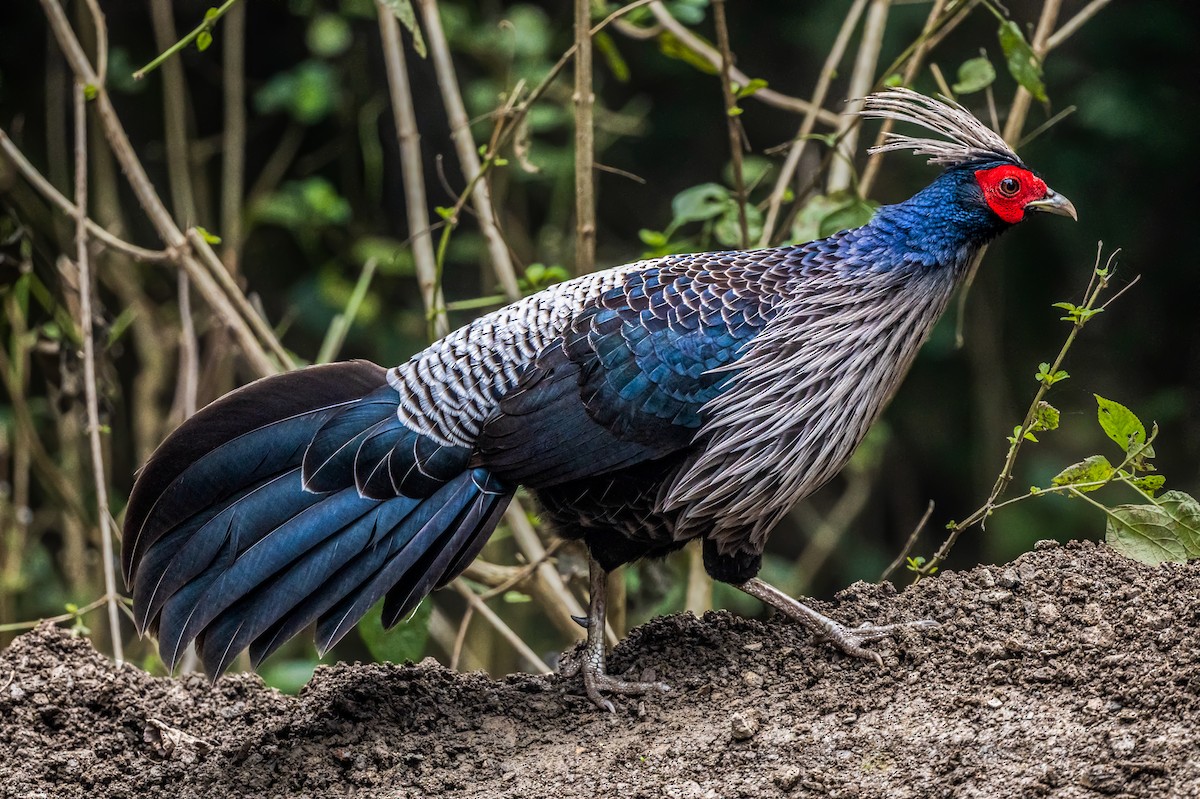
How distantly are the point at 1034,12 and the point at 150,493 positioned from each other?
5620mm

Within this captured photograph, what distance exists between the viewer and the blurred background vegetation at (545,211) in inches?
247

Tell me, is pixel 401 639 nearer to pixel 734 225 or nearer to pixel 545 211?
pixel 734 225

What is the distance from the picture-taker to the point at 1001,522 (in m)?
6.57

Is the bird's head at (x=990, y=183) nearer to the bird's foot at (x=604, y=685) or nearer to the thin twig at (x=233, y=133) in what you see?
the bird's foot at (x=604, y=685)

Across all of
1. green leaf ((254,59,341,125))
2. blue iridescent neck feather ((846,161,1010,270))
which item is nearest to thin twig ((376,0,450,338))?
blue iridescent neck feather ((846,161,1010,270))

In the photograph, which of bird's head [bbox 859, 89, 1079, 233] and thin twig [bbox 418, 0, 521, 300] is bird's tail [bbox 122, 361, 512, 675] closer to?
thin twig [bbox 418, 0, 521, 300]

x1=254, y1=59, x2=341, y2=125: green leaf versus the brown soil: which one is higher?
x1=254, y1=59, x2=341, y2=125: green leaf

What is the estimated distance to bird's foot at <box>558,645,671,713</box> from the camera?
319 cm

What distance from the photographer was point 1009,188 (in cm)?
322

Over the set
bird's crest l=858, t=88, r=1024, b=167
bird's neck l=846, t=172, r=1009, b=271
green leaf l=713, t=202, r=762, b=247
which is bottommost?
green leaf l=713, t=202, r=762, b=247

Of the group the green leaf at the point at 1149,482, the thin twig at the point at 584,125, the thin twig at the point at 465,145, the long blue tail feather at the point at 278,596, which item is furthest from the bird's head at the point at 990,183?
the long blue tail feather at the point at 278,596

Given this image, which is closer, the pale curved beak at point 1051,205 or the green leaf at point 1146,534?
the green leaf at point 1146,534

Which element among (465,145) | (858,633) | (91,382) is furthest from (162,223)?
(858,633)

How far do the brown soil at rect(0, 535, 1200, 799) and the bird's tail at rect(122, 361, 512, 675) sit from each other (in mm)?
266
